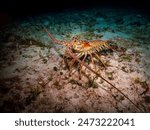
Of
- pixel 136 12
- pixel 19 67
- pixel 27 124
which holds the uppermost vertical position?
pixel 136 12

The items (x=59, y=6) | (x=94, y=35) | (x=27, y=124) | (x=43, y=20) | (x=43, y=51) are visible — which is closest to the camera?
(x=27, y=124)

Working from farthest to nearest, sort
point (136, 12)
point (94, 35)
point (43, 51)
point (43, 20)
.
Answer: point (136, 12), point (43, 20), point (94, 35), point (43, 51)

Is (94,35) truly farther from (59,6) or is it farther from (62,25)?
(59,6)

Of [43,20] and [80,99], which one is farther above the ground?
[43,20]

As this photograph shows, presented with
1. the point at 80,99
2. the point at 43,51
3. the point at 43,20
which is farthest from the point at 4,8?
the point at 80,99

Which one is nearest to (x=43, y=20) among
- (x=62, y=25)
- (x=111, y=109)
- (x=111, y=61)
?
(x=62, y=25)

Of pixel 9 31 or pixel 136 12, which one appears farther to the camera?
pixel 136 12

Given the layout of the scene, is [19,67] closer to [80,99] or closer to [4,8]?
[80,99]
